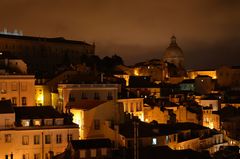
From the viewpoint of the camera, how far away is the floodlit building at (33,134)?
132 feet

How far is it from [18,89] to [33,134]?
14.0 meters

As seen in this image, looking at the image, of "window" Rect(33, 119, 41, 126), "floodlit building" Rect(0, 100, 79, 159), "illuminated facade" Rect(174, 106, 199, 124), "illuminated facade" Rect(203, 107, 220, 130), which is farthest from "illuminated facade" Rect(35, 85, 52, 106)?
"illuminated facade" Rect(203, 107, 220, 130)

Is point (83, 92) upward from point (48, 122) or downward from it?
upward

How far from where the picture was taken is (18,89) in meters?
54.0

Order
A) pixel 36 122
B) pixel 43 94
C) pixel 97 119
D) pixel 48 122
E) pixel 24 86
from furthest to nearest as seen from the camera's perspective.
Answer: pixel 43 94 < pixel 24 86 < pixel 97 119 < pixel 48 122 < pixel 36 122

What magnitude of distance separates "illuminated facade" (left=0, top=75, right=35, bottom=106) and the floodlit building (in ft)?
33.1

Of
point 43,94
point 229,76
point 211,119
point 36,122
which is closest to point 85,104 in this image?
point 36,122

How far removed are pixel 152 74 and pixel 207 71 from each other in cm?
2464

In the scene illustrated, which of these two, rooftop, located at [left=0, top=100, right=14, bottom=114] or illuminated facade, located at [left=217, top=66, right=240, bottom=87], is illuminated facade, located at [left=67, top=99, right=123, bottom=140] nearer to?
rooftop, located at [left=0, top=100, right=14, bottom=114]

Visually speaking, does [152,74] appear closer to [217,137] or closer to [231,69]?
[231,69]

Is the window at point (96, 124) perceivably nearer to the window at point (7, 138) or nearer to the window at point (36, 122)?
the window at point (36, 122)

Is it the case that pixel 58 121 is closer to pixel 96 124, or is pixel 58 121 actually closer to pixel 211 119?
pixel 96 124

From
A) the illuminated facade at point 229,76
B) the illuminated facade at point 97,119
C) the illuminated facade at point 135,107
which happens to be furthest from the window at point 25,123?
the illuminated facade at point 229,76

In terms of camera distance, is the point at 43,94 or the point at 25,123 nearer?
the point at 25,123
